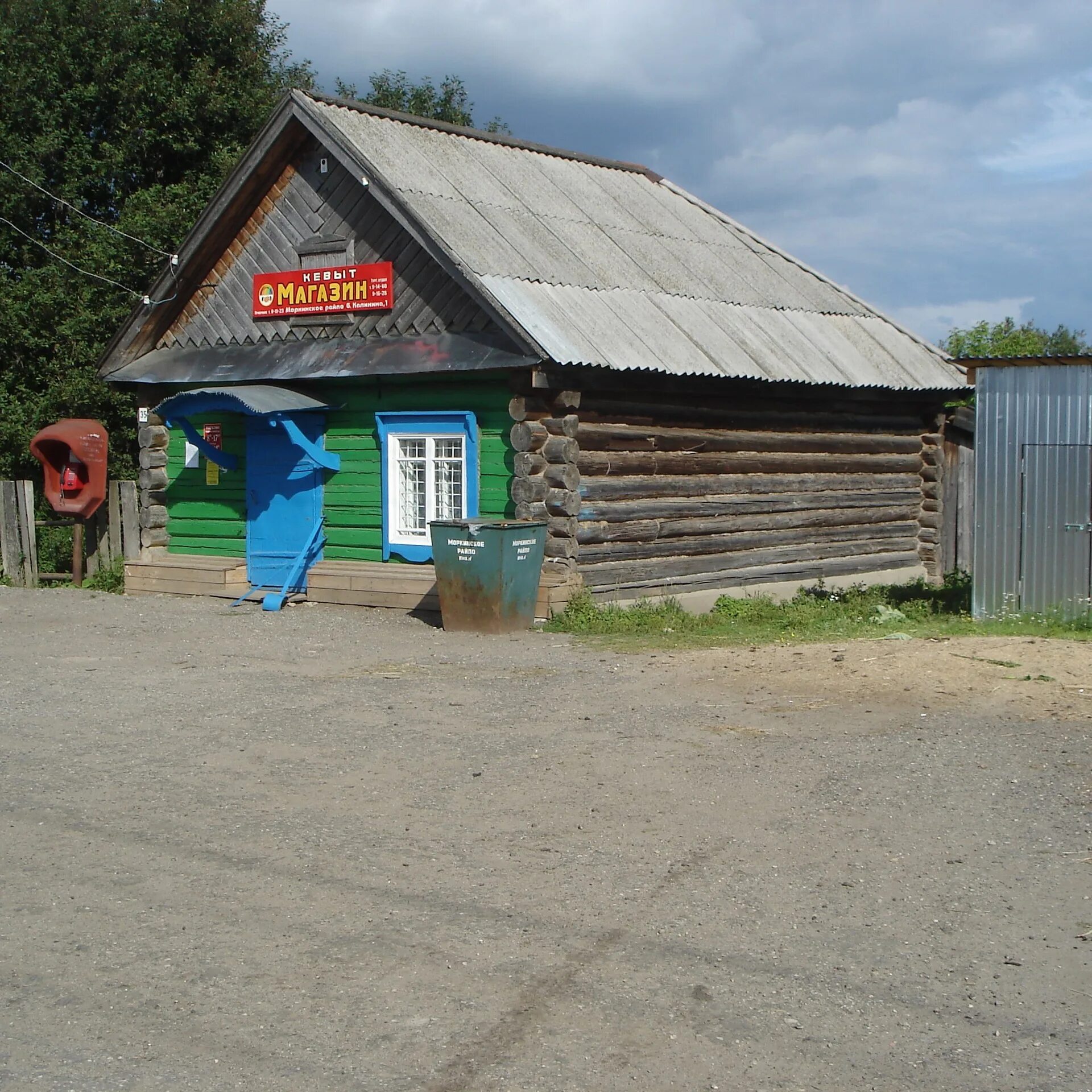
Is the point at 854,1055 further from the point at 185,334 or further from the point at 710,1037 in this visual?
the point at 185,334

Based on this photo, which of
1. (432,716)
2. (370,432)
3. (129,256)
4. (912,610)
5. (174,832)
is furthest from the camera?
(129,256)

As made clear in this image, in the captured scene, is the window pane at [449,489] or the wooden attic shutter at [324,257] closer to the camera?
the window pane at [449,489]

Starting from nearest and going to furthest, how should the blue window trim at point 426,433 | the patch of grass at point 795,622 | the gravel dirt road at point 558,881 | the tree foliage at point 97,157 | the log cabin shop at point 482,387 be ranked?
1. the gravel dirt road at point 558,881
2. the patch of grass at point 795,622
3. the log cabin shop at point 482,387
4. the blue window trim at point 426,433
5. the tree foliage at point 97,157

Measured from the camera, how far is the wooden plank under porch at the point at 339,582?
48.6 feet

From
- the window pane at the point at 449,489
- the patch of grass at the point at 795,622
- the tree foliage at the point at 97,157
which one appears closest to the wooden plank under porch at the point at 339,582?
the patch of grass at the point at 795,622

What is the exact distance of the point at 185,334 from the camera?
62.0 ft

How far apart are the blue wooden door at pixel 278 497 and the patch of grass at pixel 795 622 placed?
4.35 metres

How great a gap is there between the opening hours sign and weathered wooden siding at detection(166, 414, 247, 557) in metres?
1.58

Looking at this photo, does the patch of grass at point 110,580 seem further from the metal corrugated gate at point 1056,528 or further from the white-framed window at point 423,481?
the metal corrugated gate at point 1056,528

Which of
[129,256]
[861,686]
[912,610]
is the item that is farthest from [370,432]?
[129,256]

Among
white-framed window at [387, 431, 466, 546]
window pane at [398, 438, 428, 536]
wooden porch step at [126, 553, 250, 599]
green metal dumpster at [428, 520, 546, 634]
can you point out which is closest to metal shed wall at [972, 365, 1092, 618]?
green metal dumpster at [428, 520, 546, 634]

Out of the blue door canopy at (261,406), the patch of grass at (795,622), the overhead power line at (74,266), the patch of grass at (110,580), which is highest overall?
the overhead power line at (74,266)

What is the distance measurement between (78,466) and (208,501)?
7.99ft

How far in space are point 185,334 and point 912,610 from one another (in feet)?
34.1
